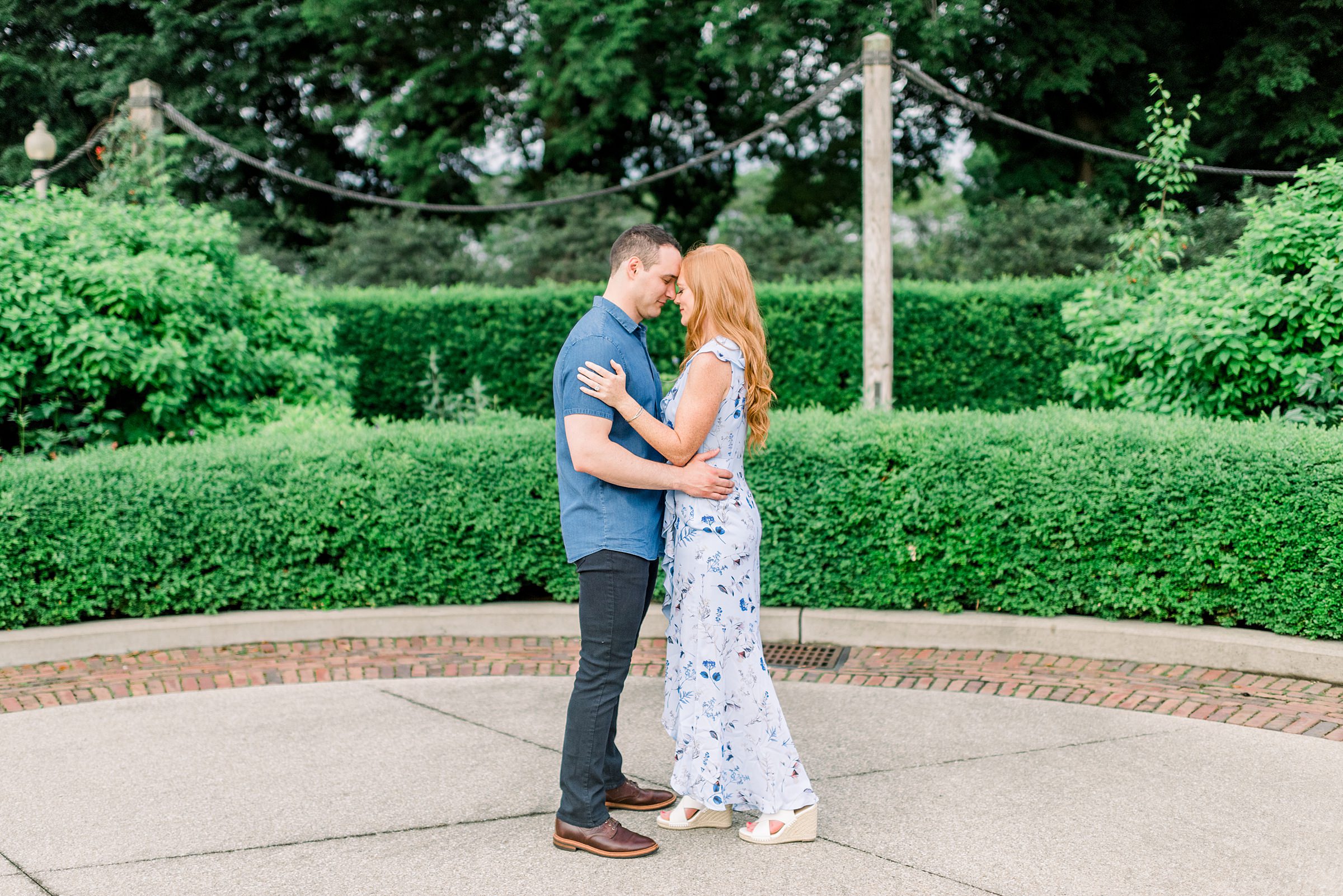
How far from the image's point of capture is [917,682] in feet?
16.8

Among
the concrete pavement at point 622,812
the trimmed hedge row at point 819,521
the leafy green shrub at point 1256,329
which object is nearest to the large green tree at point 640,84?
the leafy green shrub at point 1256,329

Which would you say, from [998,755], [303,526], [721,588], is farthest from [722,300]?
[303,526]

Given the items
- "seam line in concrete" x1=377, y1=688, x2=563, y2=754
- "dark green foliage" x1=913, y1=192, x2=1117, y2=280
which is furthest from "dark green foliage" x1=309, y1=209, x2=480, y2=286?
"seam line in concrete" x1=377, y1=688, x2=563, y2=754

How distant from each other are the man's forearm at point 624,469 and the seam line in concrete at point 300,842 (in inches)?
49.3

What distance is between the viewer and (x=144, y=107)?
10555 mm

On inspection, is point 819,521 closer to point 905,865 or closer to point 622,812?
point 622,812

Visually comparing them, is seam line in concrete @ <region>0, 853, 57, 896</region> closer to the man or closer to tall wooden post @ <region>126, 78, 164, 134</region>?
the man

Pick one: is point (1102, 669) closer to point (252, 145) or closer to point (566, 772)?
point (566, 772)

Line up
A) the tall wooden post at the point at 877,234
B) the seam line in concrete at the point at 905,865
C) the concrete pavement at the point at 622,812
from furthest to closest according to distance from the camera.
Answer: the tall wooden post at the point at 877,234 < the concrete pavement at the point at 622,812 < the seam line in concrete at the point at 905,865

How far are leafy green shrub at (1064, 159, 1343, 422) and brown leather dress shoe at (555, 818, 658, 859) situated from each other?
14.4 ft

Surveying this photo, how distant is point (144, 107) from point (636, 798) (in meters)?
9.57

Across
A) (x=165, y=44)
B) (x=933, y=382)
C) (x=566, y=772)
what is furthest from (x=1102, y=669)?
(x=165, y=44)

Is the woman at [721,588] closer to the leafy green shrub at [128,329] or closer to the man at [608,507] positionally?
the man at [608,507]

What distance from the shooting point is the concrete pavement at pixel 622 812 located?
10.5 feet
